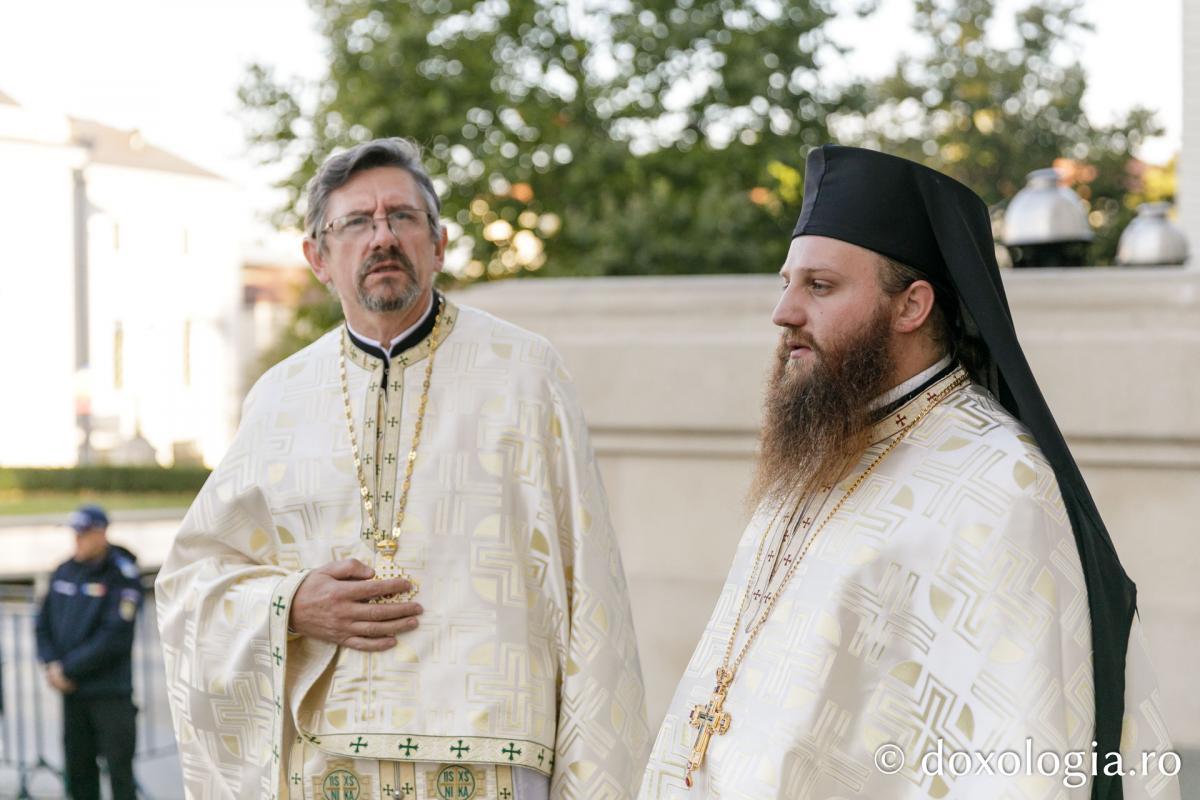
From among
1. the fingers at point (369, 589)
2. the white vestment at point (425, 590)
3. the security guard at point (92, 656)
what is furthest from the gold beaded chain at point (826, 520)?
the security guard at point (92, 656)

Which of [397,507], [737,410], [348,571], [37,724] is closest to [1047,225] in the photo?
[737,410]

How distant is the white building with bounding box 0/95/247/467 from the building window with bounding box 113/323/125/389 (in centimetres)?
3

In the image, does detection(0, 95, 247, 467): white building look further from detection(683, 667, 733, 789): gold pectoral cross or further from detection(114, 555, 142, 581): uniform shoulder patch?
detection(683, 667, 733, 789): gold pectoral cross

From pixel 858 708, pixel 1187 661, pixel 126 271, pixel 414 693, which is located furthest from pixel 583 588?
pixel 126 271

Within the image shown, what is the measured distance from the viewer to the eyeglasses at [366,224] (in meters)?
3.44

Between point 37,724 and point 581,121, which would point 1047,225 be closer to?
point 37,724

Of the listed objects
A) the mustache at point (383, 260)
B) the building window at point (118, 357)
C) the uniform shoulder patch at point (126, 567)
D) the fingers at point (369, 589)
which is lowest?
the building window at point (118, 357)

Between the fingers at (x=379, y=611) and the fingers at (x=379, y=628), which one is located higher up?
the fingers at (x=379, y=611)

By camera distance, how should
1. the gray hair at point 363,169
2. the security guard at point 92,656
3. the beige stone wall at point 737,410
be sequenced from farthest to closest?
1. the security guard at point 92,656
2. the beige stone wall at point 737,410
3. the gray hair at point 363,169

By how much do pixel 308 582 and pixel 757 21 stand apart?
17574 millimetres

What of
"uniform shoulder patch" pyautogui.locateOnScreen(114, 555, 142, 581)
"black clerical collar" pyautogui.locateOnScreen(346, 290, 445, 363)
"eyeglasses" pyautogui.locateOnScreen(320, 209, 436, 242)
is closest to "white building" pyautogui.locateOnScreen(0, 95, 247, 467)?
"uniform shoulder patch" pyautogui.locateOnScreen(114, 555, 142, 581)

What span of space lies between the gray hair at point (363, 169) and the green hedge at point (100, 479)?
110 ft

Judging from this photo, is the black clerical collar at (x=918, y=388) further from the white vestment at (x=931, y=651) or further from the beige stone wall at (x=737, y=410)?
the beige stone wall at (x=737, y=410)

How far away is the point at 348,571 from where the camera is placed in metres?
3.31
